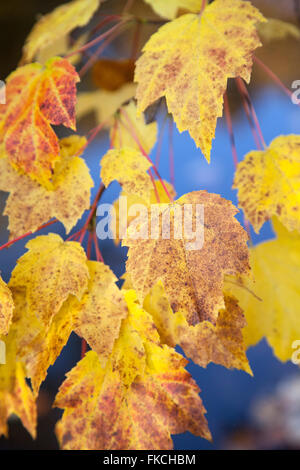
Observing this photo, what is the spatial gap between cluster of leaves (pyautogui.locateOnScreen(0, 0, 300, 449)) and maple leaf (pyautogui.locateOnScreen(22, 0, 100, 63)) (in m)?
0.09

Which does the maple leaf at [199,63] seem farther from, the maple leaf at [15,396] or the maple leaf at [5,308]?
the maple leaf at [15,396]

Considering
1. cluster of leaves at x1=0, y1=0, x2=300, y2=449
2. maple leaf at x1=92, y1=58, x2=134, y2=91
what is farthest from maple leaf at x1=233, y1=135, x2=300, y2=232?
maple leaf at x1=92, y1=58, x2=134, y2=91

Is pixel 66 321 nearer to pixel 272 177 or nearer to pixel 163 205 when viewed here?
pixel 163 205

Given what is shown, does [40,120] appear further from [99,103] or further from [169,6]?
[99,103]

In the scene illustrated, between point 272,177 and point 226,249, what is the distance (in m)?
0.14

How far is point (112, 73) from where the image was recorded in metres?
0.72

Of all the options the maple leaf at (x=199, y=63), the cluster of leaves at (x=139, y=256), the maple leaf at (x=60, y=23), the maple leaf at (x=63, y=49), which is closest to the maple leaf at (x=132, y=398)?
the cluster of leaves at (x=139, y=256)

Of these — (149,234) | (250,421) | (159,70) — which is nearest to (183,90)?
(159,70)

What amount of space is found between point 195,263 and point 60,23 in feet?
1.34

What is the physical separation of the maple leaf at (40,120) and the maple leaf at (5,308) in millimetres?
125

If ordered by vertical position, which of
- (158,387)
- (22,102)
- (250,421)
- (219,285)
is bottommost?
(250,421)

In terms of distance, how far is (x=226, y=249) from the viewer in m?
0.38

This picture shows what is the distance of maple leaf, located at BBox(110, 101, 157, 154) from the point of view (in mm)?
571

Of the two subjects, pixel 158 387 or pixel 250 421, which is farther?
pixel 250 421
